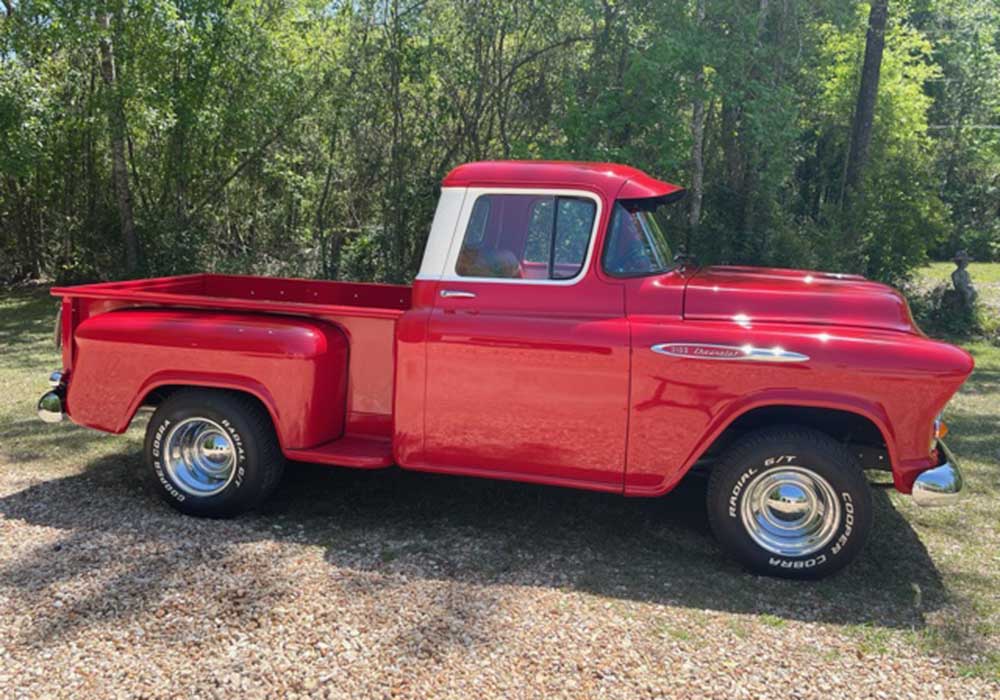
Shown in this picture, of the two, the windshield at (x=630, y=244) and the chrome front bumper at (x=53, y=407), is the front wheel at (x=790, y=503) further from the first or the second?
the chrome front bumper at (x=53, y=407)

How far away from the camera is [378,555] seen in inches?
176

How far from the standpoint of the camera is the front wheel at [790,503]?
4.14 meters

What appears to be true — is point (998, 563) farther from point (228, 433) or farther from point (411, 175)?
point (411, 175)

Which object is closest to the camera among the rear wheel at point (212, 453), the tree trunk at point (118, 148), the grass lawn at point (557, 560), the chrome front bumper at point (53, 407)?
the grass lawn at point (557, 560)

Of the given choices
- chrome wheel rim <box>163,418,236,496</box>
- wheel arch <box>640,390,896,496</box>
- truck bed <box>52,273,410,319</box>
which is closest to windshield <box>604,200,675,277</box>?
wheel arch <box>640,390,896,496</box>

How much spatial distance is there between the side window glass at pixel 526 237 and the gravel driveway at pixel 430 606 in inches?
60.4

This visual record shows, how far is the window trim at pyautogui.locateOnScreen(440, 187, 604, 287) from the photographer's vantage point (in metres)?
4.47

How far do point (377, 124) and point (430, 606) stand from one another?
11.7 m

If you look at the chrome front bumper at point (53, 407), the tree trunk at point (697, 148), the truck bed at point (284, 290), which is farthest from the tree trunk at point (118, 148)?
the chrome front bumper at point (53, 407)

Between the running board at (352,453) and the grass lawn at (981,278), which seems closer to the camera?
the running board at (352,453)

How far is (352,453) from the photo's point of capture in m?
4.70

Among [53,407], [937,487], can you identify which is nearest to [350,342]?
[53,407]

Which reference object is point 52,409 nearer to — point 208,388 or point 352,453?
point 208,388

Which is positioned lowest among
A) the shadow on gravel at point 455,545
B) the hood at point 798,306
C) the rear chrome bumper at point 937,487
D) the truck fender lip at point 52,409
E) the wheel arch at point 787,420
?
the shadow on gravel at point 455,545
